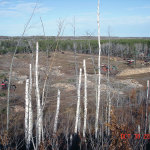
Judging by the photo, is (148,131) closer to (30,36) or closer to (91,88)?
(30,36)

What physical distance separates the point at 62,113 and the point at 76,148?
3.90m

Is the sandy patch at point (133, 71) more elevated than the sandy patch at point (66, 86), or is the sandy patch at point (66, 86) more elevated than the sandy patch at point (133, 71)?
the sandy patch at point (133, 71)

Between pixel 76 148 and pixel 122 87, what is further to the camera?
pixel 122 87

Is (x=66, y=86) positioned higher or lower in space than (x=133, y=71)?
lower

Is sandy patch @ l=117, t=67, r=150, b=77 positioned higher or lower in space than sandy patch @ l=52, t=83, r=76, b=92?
higher

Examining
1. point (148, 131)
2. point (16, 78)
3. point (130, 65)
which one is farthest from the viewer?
point (130, 65)

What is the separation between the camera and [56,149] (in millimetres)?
4820

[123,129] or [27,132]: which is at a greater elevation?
[123,129]

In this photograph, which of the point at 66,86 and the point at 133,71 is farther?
the point at 133,71

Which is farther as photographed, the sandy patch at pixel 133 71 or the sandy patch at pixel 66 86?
the sandy patch at pixel 133 71

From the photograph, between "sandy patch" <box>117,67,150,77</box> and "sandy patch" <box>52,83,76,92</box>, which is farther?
"sandy patch" <box>117,67,150,77</box>

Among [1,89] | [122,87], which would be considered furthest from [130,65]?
[1,89]

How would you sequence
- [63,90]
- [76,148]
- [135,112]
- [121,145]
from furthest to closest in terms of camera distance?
[63,90]
[135,112]
[76,148]
[121,145]

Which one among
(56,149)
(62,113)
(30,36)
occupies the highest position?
(30,36)
